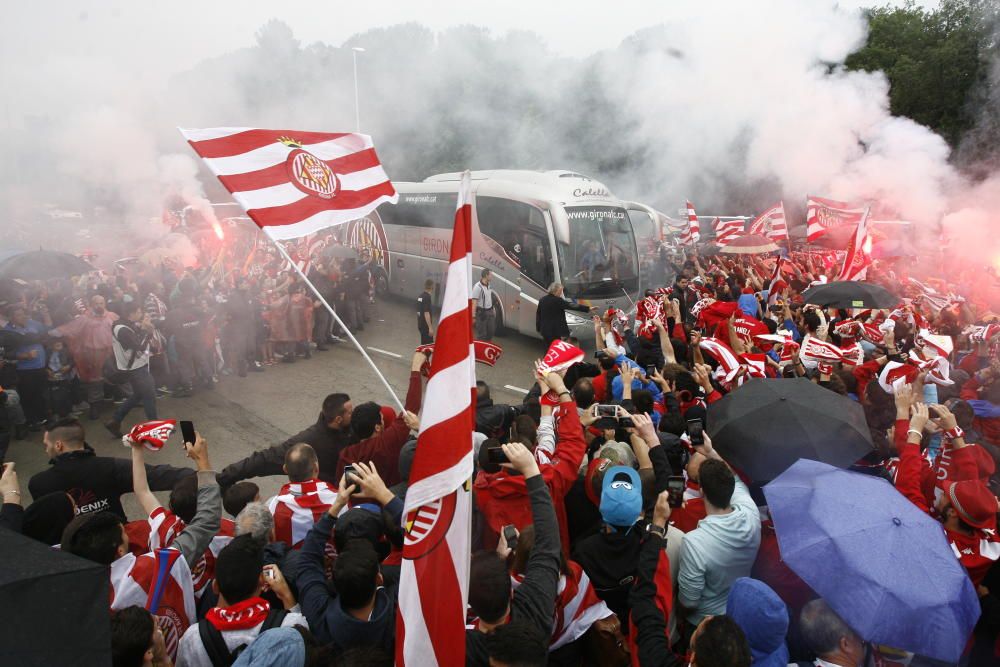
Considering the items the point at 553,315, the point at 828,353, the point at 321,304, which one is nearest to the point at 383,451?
the point at 828,353

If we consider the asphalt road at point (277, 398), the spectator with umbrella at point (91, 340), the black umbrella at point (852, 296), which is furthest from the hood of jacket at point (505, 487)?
the spectator with umbrella at point (91, 340)

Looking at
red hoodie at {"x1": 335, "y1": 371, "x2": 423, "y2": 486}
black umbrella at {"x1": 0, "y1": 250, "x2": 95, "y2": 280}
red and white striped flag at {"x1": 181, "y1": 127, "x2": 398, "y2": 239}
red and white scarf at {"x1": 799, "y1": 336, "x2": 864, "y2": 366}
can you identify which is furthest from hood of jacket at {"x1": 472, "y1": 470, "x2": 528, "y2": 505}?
black umbrella at {"x1": 0, "y1": 250, "x2": 95, "y2": 280}

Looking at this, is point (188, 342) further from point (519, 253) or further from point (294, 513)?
point (294, 513)

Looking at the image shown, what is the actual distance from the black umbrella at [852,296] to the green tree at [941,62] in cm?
2000

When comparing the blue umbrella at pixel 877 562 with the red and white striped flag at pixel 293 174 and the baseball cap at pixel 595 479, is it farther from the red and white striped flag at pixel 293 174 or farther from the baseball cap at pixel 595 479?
the red and white striped flag at pixel 293 174

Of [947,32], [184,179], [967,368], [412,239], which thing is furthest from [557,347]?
[947,32]

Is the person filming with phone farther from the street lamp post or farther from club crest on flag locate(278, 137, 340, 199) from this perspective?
the street lamp post

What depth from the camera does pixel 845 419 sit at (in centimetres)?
371

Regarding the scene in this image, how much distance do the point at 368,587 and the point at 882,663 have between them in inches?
68.8

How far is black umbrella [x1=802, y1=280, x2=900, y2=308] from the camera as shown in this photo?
26.3ft

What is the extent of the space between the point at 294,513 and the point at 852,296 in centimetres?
726

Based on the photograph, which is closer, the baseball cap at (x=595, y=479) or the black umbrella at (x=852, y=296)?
the baseball cap at (x=595, y=479)

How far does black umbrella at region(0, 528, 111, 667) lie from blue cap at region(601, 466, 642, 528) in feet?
5.66

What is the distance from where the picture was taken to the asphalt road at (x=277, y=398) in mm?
7098
